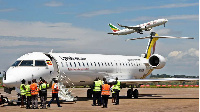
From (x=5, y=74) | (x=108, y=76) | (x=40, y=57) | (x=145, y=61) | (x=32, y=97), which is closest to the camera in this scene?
(x=32, y=97)

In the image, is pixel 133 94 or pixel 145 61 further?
pixel 145 61

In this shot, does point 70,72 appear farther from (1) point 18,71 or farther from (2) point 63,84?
(1) point 18,71

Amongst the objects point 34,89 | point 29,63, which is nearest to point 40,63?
point 29,63

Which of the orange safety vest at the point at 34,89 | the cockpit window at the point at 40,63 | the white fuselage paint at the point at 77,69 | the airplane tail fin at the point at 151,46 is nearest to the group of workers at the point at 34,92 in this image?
the orange safety vest at the point at 34,89

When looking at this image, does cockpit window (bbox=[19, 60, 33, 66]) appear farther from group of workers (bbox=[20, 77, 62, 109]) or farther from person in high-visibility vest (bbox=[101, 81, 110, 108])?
person in high-visibility vest (bbox=[101, 81, 110, 108])

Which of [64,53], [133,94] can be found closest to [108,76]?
[133,94]

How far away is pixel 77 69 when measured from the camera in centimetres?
3028

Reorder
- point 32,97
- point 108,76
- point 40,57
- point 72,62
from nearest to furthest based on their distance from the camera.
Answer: point 32,97 < point 40,57 < point 72,62 < point 108,76

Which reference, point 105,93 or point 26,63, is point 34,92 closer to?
point 105,93

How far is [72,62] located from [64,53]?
1.12m

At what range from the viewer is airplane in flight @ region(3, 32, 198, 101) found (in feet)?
87.6

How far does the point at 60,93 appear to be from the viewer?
2822cm

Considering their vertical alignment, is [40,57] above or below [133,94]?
above

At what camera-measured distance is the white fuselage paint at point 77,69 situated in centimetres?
2658
